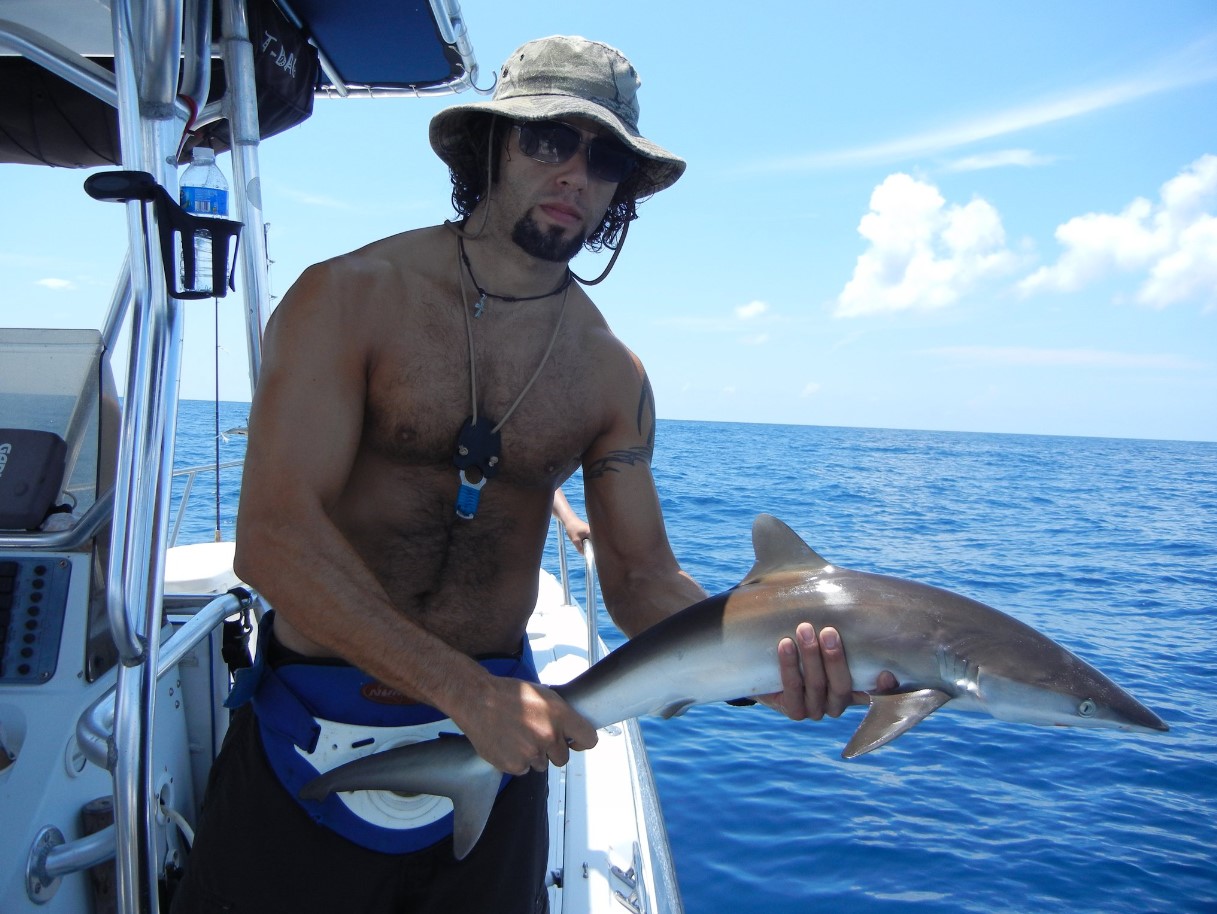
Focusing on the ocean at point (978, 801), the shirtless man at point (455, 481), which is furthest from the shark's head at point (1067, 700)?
the ocean at point (978, 801)

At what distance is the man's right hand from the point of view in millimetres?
1751

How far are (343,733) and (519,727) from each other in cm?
54

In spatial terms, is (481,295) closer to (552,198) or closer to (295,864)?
(552,198)

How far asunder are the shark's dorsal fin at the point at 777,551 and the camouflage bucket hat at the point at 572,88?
0.99m

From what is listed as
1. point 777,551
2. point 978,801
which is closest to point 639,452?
point 777,551

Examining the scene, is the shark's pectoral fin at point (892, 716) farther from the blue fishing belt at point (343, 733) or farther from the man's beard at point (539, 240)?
the man's beard at point (539, 240)

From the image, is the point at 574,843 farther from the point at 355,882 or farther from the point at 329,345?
the point at 329,345

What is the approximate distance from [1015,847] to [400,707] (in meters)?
4.85

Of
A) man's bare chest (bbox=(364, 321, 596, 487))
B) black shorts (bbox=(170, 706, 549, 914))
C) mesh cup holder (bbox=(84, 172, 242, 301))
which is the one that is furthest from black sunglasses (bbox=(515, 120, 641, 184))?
black shorts (bbox=(170, 706, 549, 914))

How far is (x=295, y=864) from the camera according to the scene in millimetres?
2012

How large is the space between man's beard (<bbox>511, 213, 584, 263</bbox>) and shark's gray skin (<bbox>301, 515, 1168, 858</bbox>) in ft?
3.14

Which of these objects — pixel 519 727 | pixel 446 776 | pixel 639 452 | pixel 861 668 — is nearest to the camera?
pixel 519 727

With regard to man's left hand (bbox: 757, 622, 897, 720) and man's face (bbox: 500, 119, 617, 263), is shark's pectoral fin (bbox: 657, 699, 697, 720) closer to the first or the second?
man's left hand (bbox: 757, 622, 897, 720)

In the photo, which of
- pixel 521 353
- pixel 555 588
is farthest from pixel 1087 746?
pixel 521 353
